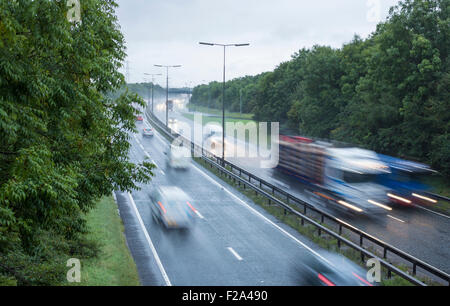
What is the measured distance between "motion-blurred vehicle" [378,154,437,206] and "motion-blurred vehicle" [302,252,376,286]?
12.7m

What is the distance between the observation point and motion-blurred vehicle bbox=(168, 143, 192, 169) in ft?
142

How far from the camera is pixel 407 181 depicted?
117 feet

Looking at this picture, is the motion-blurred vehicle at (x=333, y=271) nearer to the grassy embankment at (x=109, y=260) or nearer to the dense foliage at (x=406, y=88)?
the grassy embankment at (x=109, y=260)

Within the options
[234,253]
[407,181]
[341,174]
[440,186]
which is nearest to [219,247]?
[234,253]

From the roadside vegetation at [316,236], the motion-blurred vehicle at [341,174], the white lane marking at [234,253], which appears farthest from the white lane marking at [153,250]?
the motion-blurred vehicle at [341,174]

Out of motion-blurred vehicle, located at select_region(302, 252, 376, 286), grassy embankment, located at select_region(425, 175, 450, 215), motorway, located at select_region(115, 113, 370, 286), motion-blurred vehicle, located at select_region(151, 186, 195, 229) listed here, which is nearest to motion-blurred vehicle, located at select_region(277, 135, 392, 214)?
grassy embankment, located at select_region(425, 175, 450, 215)

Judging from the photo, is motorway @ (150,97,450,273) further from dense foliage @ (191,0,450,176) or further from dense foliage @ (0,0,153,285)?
dense foliage @ (0,0,153,285)

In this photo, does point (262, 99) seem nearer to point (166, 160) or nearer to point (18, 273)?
point (166, 160)

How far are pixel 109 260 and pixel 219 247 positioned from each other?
5.17 m

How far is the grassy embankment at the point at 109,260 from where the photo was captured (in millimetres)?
14319

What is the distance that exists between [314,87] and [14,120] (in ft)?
219

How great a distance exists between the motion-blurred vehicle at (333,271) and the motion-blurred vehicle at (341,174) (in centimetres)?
905

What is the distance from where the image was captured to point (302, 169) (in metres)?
41.9
